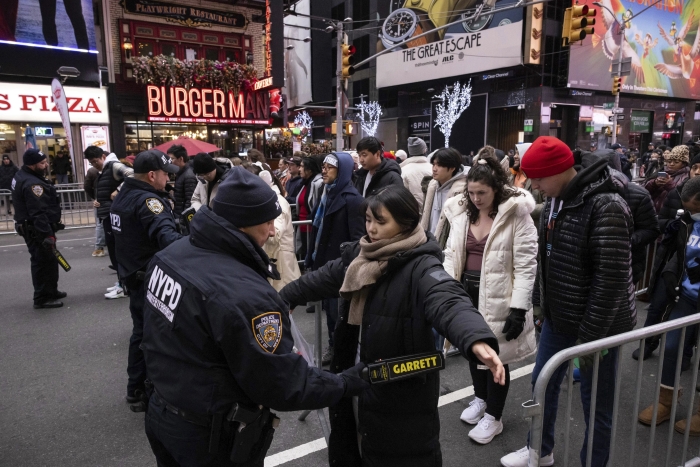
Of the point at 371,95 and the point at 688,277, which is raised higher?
the point at 371,95

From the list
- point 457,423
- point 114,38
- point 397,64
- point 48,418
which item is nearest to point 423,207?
point 457,423

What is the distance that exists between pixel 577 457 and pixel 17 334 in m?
6.10

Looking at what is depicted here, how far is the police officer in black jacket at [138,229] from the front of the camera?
3801mm

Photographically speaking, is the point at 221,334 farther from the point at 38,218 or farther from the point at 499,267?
the point at 38,218

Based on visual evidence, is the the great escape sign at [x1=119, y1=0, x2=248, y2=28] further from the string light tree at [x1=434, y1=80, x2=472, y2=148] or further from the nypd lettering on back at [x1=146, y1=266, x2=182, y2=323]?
the string light tree at [x1=434, y1=80, x2=472, y2=148]

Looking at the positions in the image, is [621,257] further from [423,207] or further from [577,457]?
[423,207]

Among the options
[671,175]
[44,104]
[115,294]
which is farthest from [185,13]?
[671,175]

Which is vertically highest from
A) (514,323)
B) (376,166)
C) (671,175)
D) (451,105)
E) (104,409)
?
(451,105)

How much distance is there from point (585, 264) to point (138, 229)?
132 inches

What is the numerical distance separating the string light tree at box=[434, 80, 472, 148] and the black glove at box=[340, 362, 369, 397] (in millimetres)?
39334

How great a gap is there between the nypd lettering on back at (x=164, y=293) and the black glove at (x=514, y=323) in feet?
7.59

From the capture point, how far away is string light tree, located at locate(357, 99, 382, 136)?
4756cm

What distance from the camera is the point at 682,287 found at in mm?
3725

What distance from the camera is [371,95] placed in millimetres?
49562
